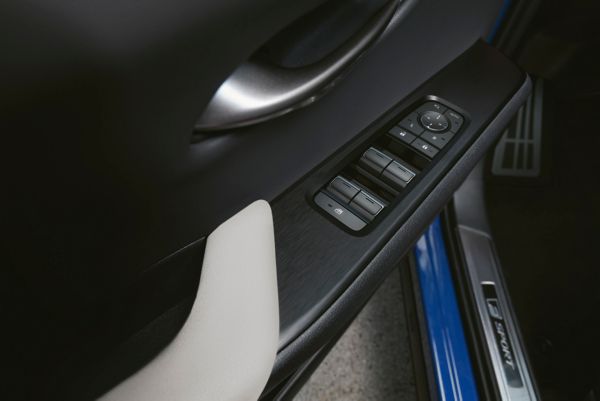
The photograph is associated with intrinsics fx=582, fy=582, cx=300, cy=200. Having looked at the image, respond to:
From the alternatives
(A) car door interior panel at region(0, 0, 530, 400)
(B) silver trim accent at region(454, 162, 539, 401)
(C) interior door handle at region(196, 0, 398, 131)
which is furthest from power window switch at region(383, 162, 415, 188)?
(B) silver trim accent at region(454, 162, 539, 401)

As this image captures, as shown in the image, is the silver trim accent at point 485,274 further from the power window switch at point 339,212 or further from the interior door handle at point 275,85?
the interior door handle at point 275,85

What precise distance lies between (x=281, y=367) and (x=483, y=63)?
41cm

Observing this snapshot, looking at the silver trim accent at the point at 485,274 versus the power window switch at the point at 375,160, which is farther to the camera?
the silver trim accent at the point at 485,274

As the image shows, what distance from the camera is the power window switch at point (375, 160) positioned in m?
0.52

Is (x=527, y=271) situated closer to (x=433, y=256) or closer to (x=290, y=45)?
(x=433, y=256)

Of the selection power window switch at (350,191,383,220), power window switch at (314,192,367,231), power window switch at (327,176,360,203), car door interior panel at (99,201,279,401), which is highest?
power window switch at (327,176,360,203)

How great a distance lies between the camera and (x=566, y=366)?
792 millimetres

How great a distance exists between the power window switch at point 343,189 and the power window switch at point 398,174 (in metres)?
0.03

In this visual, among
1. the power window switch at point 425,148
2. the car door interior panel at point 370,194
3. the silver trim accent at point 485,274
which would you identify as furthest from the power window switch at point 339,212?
the silver trim accent at point 485,274

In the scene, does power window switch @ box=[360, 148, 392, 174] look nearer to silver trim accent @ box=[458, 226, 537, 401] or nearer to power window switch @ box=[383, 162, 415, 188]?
power window switch @ box=[383, 162, 415, 188]

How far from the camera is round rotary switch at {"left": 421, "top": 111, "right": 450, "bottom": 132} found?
0.56m

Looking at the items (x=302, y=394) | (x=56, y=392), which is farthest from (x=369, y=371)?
(x=56, y=392)

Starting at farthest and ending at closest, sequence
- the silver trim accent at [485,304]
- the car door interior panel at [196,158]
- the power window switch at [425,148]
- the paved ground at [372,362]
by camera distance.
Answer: the paved ground at [372,362]
the silver trim accent at [485,304]
the power window switch at [425,148]
the car door interior panel at [196,158]

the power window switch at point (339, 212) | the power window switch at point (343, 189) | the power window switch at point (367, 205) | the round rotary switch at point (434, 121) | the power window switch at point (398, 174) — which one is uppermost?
the round rotary switch at point (434, 121)
